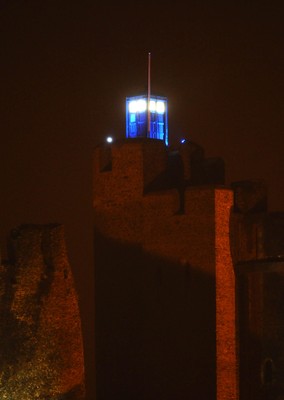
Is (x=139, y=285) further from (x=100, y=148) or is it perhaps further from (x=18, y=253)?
(x=18, y=253)

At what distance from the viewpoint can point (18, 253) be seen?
2022cm

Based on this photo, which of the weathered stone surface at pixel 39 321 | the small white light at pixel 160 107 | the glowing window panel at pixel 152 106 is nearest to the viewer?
the weathered stone surface at pixel 39 321

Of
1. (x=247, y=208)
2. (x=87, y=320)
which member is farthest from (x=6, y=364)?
(x=87, y=320)

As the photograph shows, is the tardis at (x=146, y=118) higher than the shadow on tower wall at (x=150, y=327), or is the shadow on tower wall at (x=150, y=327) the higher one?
the tardis at (x=146, y=118)

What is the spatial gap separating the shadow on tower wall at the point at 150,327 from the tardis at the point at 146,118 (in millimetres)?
3419

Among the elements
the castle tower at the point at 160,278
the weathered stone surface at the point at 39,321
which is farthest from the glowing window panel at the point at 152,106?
the weathered stone surface at the point at 39,321

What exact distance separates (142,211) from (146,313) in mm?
2918

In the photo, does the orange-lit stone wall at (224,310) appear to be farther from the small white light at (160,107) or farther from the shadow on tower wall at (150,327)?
the small white light at (160,107)

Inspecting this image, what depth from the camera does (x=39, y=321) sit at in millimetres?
20406

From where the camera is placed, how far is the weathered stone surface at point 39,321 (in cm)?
1970

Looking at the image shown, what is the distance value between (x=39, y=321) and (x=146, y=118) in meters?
10.6

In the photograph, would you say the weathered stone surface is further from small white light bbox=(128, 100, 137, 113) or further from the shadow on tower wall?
small white light bbox=(128, 100, 137, 113)

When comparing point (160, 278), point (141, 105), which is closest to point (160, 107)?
point (141, 105)

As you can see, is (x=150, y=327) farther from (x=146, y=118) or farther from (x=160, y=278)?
(x=146, y=118)
